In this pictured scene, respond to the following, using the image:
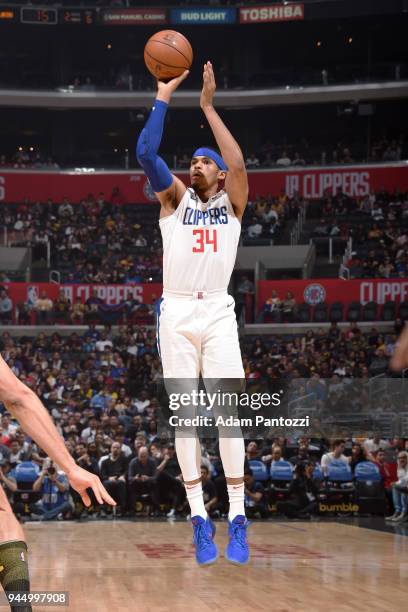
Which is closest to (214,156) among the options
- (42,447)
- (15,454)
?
(42,447)

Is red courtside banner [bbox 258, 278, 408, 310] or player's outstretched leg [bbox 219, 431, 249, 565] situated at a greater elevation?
red courtside banner [bbox 258, 278, 408, 310]

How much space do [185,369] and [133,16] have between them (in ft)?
105

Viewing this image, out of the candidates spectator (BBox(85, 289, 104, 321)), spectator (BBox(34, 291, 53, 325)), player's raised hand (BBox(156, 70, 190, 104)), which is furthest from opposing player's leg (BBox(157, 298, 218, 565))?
spectator (BBox(34, 291, 53, 325))

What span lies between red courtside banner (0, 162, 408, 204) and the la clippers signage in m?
5.72

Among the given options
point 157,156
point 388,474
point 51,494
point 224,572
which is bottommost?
point 51,494

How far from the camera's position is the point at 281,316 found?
2866 cm

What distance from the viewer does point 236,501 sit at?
24.6 feet

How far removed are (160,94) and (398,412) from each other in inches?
524

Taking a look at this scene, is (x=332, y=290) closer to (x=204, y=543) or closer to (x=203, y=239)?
(x=203, y=239)

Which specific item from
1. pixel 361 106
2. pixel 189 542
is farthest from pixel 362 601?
pixel 361 106

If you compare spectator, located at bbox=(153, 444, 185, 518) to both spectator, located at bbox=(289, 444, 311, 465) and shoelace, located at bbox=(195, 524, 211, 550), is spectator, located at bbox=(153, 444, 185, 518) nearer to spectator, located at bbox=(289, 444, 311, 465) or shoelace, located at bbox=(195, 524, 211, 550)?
spectator, located at bbox=(289, 444, 311, 465)

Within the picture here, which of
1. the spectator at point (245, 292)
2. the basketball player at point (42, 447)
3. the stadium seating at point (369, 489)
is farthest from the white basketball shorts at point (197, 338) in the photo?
the spectator at point (245, 292)

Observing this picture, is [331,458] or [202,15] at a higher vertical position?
[202,15]

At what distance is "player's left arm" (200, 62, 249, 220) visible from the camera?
24.3 ft
